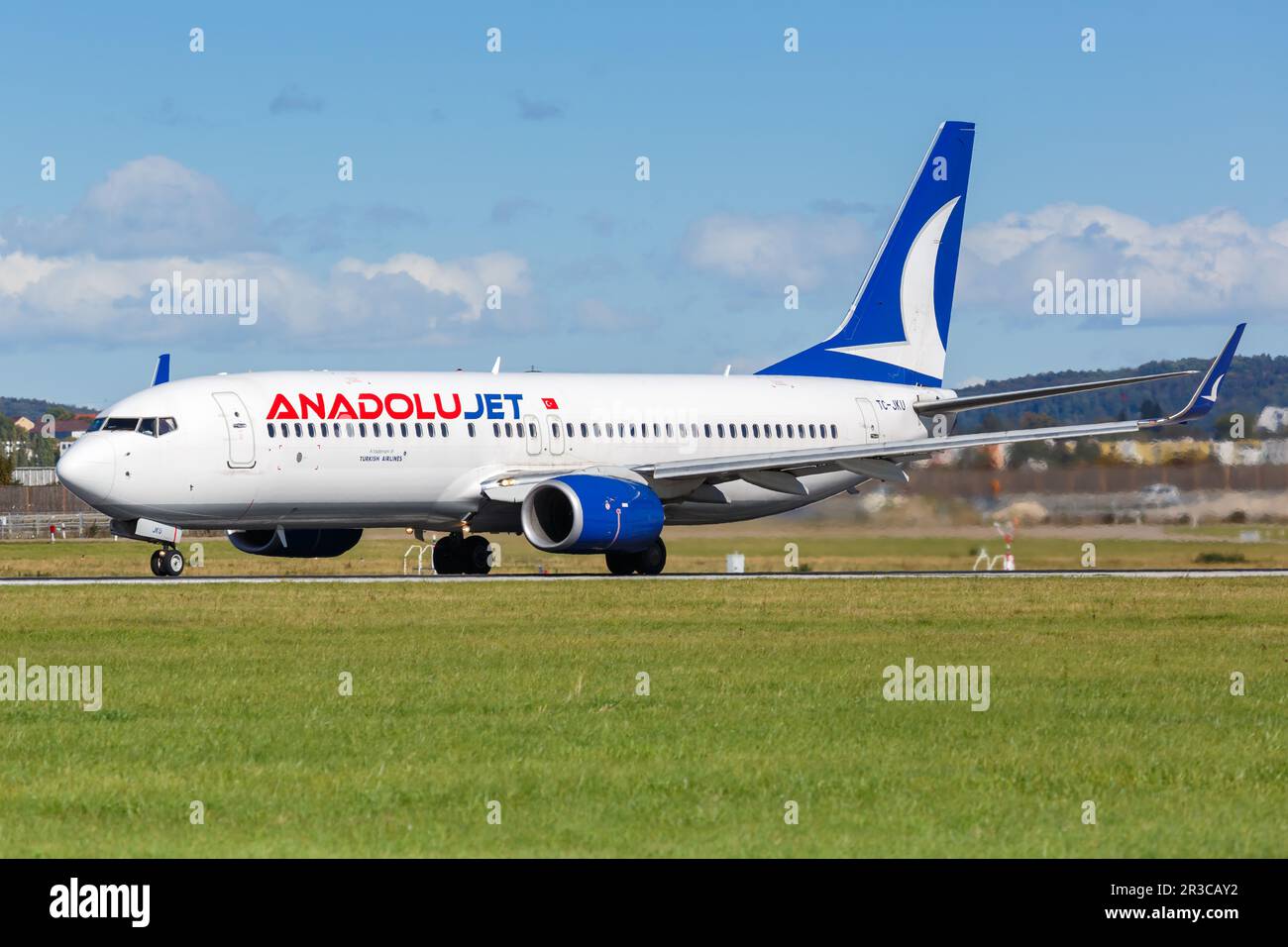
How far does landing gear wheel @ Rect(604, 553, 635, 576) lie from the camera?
40.9 metres

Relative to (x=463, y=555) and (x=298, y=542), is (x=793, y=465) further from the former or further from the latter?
(x=298, y=542)

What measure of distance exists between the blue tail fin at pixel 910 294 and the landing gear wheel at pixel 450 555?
10147mm

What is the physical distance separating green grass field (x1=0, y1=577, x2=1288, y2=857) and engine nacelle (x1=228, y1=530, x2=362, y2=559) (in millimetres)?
12218

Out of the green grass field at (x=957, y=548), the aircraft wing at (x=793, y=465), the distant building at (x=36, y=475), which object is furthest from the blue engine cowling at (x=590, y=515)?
the distant building at (x=36, y=475)

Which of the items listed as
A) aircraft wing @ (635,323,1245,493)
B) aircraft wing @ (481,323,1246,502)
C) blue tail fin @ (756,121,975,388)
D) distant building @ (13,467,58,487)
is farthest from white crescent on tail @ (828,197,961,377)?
distant building @ (13,467,58,487)

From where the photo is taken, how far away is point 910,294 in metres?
48.1

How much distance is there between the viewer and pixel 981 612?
28969 mm

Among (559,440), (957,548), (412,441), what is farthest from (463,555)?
(957,548)

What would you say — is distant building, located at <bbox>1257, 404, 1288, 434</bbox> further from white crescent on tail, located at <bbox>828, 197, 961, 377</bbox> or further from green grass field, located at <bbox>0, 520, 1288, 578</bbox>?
white crescent on tail, located at <bbox>828, 197, 961, 377</bbox>

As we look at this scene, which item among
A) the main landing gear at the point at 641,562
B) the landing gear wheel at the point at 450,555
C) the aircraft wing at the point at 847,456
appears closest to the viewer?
the aircraft wing at the point at 847,456

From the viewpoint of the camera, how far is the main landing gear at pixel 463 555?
136ft

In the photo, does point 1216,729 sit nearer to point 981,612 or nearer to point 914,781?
point 914,781

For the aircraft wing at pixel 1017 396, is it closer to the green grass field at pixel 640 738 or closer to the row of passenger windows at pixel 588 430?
the row of passenger windows at pixel 588 430
